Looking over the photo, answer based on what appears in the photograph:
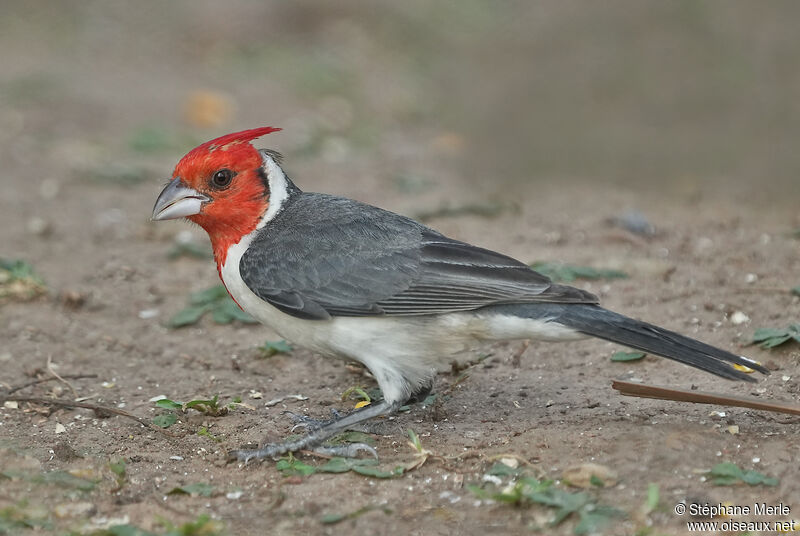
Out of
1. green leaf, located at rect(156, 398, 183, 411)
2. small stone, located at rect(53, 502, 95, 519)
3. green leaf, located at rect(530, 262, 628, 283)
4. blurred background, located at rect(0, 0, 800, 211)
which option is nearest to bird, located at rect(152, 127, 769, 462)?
green leaf, located at rect(156, 398, 183, 411)

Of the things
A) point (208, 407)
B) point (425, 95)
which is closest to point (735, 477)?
point (208, 407)

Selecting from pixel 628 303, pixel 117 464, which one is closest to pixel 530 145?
pixel 628 303

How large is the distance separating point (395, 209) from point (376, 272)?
328cm

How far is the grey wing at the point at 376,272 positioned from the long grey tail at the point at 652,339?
0.08m

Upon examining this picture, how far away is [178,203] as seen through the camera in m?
4.56

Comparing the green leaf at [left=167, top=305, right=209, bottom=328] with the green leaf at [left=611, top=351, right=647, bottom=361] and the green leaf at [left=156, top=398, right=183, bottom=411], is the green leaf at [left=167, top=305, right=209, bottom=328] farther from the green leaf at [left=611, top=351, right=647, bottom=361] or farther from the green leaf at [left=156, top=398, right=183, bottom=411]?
the green leaf at [left=611, top=351, right=647, bottom=361]

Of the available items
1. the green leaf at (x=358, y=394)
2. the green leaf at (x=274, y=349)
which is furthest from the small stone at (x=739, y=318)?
the green leaf at (x=274, y=349)

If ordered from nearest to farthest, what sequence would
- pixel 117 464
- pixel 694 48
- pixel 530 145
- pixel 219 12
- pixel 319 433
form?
pixel 117 464
pixel 319 433
pixel 530 145
pixel 694 48
pixel 219 12

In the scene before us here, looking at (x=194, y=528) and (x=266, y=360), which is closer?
(x=194, y=528)

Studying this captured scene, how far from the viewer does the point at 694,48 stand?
35.4 feet

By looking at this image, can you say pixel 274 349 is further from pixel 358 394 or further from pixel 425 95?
pixel 425 95

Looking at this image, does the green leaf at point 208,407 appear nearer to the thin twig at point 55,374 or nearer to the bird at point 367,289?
the bird at point 367,289

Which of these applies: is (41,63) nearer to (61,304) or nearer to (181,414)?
(61,304)

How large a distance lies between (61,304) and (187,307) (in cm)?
77
